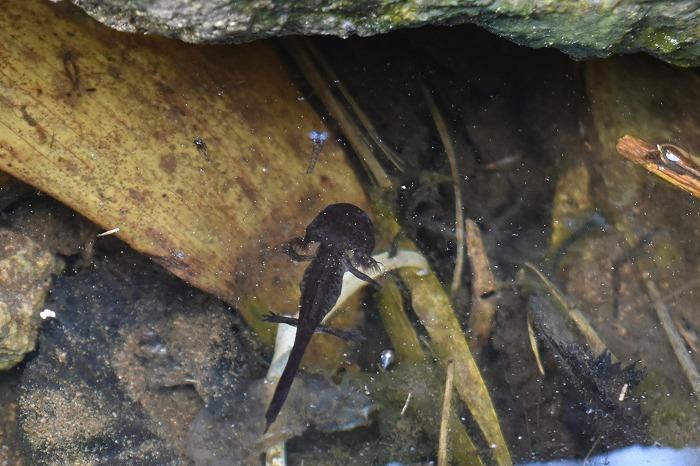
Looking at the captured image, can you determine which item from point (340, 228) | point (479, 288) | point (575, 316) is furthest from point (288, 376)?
point (575, 316)

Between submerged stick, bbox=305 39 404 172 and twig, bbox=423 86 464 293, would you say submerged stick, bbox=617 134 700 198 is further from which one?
submerged stick, bbox=305 39 404 172

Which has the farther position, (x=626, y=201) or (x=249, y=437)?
(x=626, y=201)

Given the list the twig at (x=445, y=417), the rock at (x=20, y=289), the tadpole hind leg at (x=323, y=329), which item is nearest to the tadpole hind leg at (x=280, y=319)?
the tadpole hind leg at (x=323, y=329)

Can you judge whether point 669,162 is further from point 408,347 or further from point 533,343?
point 408,347

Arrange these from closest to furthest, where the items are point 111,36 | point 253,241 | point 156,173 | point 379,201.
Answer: point 111,36, point 156,173, point 253,241, point 379,201

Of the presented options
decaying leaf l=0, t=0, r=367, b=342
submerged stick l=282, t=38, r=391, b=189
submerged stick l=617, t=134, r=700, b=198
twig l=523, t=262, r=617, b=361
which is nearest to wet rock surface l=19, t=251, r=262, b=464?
decaying leaf l=0, t=0, r=367, b=342

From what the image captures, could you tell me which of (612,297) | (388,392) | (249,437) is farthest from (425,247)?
(249,437)

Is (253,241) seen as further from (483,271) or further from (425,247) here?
(483,271)
